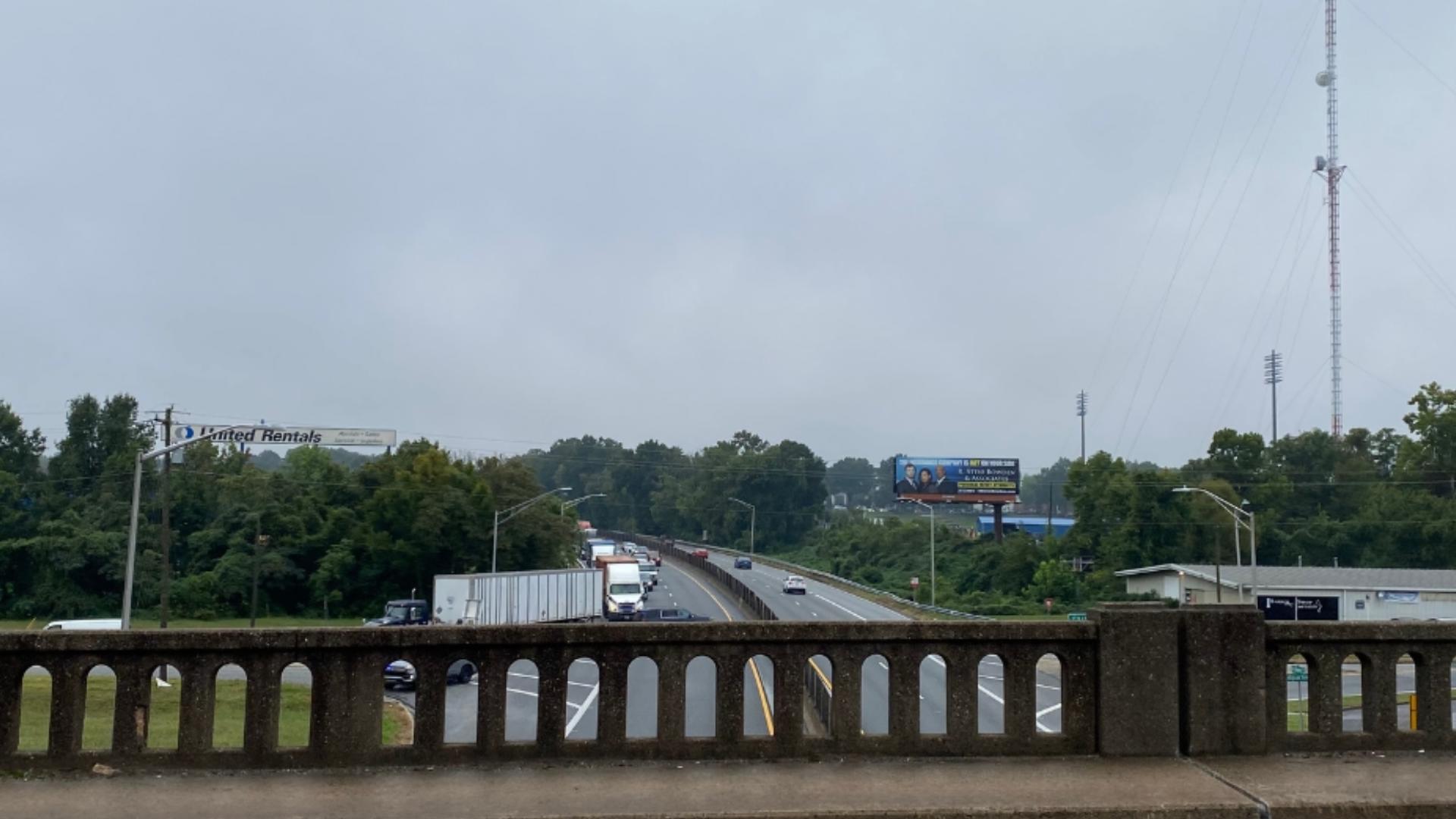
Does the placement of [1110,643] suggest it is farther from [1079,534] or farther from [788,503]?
[788,503]

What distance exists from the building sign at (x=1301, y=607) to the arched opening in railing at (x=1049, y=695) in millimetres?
23197

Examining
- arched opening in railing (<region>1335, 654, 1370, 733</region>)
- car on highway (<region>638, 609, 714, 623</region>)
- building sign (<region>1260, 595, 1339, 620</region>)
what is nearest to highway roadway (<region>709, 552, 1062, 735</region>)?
arched opening in railing (<region>1335, 654, 1370, 733</region>)

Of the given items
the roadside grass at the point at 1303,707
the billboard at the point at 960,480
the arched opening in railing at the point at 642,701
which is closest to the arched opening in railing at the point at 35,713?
the arched opening in railing at the point at 642,701

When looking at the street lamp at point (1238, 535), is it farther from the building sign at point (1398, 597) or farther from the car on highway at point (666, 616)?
the car on highway at point (666, 616)

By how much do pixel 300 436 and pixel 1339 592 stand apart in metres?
70.0

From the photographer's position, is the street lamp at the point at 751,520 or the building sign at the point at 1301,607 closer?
the building sign at the point at 1301,607

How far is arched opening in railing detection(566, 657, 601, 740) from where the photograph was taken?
77.4ft

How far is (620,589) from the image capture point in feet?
232

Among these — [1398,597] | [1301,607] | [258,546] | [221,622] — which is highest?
[258,546]

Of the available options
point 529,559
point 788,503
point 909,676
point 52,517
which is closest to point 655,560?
point 529,559

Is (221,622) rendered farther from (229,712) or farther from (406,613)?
(229,712)

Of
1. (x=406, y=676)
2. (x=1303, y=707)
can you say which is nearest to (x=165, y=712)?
(x=406, y=676)

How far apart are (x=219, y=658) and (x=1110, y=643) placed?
497 cm

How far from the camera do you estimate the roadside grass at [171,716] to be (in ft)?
66.5
